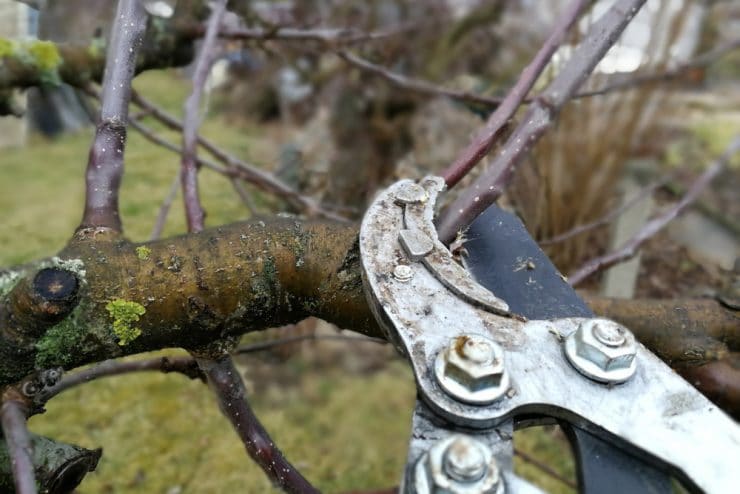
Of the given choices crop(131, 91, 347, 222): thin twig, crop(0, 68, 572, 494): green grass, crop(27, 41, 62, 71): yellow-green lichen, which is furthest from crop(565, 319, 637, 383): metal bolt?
crop(27, 41, 62, 71): yellow-green lichen

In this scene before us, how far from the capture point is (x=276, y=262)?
74 centimetres

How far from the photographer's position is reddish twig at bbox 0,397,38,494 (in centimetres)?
57

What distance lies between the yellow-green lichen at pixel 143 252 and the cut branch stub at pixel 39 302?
0.07 meters

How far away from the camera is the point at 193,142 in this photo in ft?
3.83

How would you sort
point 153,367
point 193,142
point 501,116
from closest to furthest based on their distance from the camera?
point 501,116 < point 153,367 < point 193,142

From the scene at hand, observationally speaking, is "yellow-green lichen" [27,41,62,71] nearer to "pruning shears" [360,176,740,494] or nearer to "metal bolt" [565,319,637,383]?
"pruning shears" [360,176,740,494]

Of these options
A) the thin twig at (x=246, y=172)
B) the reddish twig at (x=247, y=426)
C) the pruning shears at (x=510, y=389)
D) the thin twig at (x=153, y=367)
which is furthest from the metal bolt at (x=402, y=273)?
the thin twig at (x=246, y=172)

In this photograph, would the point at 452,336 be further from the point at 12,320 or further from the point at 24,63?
the point at 24,63

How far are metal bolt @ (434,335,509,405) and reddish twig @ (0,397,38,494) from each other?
0.38 meters

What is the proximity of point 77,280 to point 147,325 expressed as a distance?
91 millimetres

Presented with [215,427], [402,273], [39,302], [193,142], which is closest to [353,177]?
[215,427]

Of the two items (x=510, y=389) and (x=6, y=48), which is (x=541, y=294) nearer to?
(x=510, y=389)

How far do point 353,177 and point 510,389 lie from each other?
308 cm

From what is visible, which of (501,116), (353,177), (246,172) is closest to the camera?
(501,116)
